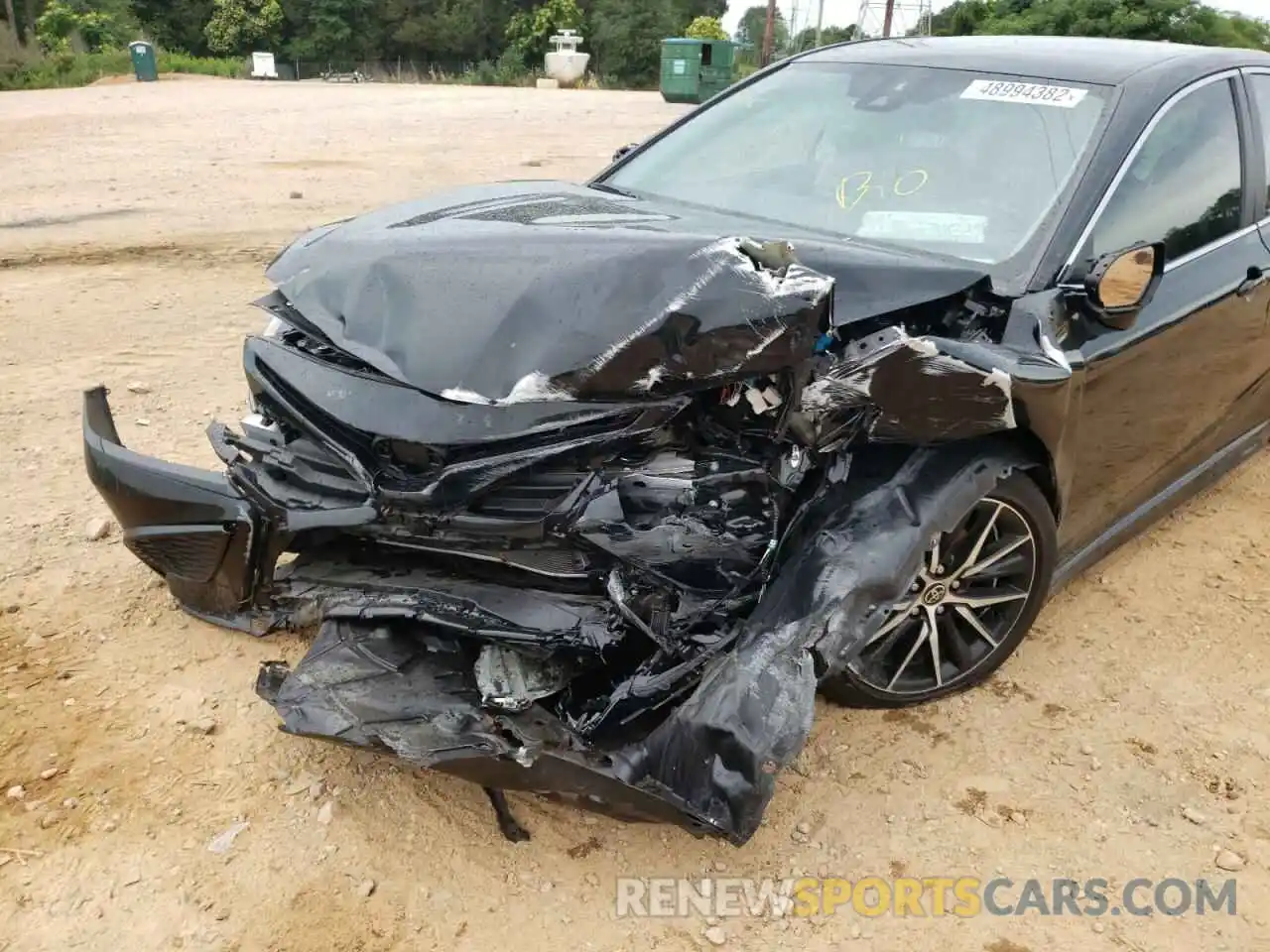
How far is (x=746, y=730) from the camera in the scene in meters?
2.02

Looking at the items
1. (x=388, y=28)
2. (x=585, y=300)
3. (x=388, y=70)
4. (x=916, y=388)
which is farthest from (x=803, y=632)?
(x=388, y=28)

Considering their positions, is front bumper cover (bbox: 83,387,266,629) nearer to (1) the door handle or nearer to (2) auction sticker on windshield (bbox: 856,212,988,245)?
(2) auction sticker on windshield (bbox: 856,212,988,245)

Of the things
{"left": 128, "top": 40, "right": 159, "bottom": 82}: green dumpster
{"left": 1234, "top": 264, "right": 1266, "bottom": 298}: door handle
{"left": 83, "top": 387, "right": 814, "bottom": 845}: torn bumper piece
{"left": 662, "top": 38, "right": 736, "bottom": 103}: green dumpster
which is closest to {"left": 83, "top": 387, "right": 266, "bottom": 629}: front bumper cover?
{"left": 83, "top": 387, "right": 814, "bottom": 845}: torn bumper piece

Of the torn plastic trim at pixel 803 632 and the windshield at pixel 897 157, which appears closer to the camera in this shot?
the torn plastic trim at pixel 803 632

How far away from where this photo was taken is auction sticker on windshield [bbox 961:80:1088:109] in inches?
119

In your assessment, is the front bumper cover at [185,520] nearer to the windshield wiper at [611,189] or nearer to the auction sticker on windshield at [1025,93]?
the windshield wiper at [611,189]

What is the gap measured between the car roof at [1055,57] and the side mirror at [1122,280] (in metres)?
0.75

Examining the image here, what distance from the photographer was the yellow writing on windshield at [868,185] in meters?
3.04

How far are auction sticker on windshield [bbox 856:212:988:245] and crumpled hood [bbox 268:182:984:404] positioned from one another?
30 cm

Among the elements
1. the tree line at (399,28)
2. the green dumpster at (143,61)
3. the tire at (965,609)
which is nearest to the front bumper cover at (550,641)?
the tire at (965,609)

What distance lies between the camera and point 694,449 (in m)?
2.37

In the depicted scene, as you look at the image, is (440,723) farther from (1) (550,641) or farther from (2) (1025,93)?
(2) (1025,93)

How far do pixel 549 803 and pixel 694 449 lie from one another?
0.93m

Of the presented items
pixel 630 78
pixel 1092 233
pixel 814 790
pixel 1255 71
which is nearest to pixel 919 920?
pixel 814 790
